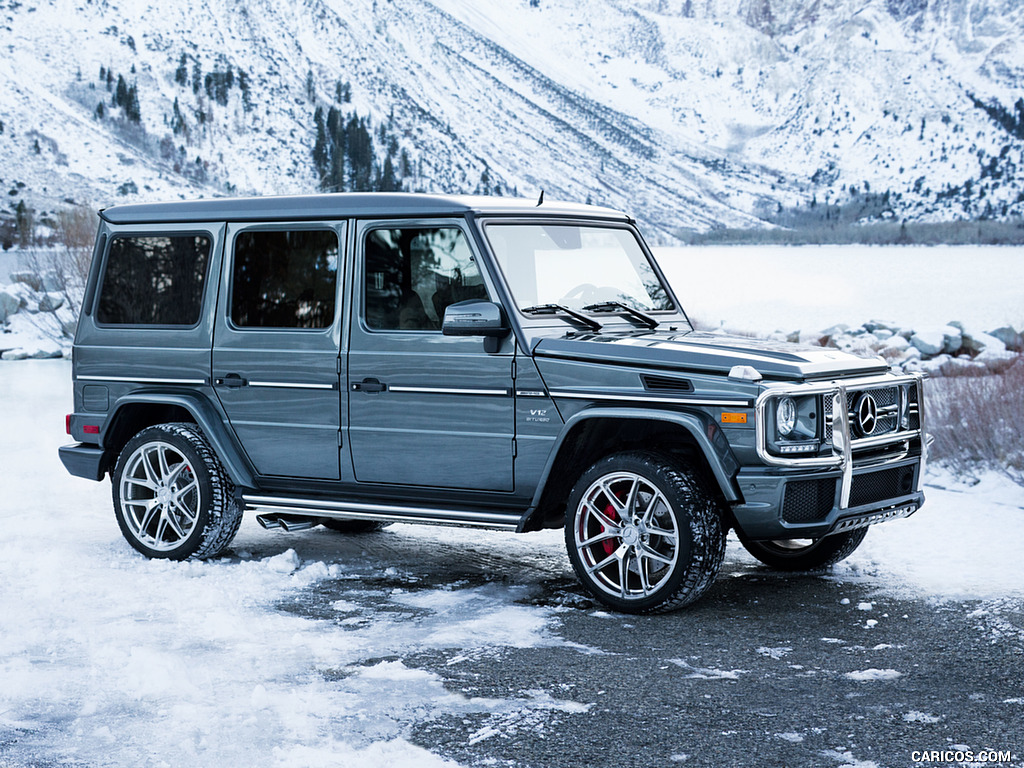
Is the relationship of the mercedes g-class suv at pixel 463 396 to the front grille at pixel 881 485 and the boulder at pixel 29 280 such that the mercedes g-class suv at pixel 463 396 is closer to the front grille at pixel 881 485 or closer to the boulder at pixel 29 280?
the front grille at pixel 881 485

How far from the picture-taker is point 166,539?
7.85m

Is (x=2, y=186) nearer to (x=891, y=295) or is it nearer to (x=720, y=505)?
(x=891, y=295)

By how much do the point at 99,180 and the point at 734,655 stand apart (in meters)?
137

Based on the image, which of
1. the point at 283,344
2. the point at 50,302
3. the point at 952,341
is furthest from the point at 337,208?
the point at 50,302

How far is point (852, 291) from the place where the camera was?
78312 mm

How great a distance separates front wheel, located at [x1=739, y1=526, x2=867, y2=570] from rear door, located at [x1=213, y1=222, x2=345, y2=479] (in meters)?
2.56

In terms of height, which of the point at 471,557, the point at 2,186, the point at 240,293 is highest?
the point at 2,186

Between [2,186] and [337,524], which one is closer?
[337,524]

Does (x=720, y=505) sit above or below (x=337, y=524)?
above

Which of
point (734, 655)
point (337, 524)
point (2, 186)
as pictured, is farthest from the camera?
point (2, 186)

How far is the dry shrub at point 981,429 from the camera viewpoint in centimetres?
1198

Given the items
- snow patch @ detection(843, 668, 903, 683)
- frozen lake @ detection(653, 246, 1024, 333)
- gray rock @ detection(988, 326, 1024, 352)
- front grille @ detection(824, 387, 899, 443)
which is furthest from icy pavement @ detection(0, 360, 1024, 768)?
frozen lake @ detection(653, 246, 1024, 333)

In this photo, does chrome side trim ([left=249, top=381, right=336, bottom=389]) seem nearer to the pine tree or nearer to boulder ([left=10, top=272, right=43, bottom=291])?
boulder ([left=10, top=272, right=43, bottom=291])

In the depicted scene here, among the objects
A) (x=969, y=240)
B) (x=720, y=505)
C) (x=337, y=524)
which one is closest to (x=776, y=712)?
(x=720, y=505)
